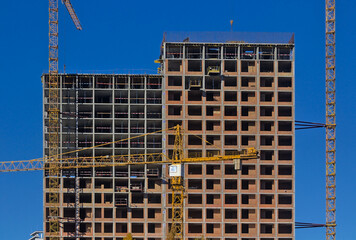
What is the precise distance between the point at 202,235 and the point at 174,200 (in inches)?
445

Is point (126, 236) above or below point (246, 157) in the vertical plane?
below

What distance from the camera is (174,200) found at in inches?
7830

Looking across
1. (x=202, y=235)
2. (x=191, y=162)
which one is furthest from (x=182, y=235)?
(x=191, y=162)

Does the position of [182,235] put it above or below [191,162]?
below

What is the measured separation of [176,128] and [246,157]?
19536 mm

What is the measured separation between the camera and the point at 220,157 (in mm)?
196125

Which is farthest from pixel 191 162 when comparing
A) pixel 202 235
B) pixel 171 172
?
pixel 202 235

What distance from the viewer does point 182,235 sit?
19900cm

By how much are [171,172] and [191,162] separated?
6342 millimetres

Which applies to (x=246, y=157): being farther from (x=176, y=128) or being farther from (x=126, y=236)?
(x=126, y=236)

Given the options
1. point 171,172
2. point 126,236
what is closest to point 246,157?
point 171,172

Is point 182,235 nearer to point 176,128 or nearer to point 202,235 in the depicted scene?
point 202,235

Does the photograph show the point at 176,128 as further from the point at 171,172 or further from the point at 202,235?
the point at 202,235

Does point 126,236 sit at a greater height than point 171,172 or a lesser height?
lesser
